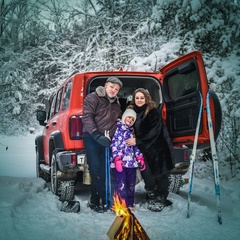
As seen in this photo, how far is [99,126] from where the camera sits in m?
3.73

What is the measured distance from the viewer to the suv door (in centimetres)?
358

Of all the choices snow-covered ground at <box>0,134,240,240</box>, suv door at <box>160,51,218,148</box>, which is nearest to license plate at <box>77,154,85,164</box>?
snow-covered ground at <box>0,134,240,240</box>

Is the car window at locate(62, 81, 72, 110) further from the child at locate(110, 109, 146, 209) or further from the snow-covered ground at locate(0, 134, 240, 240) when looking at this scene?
the snow-covered ground at locate(0, 134, 240, 240)

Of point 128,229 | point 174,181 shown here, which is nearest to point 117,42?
point 174,181

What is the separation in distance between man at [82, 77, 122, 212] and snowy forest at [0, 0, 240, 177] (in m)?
2.89

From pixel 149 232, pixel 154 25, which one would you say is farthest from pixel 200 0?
pixel 149 232

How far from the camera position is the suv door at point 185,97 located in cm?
358

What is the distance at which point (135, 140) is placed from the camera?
143 inches

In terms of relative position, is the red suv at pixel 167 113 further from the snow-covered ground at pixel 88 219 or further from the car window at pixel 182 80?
the snow-covered ground at pixel 88 219

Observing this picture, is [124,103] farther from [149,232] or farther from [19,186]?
[149,232]

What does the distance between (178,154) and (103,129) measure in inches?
50.8

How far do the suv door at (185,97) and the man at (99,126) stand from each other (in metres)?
0.97

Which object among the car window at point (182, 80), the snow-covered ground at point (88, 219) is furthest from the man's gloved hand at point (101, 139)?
the car window at point (182, 80)

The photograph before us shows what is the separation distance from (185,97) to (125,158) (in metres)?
1.24
